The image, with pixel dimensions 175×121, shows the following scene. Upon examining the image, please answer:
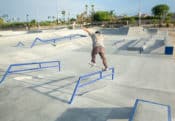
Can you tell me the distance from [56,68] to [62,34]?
16.3 meters

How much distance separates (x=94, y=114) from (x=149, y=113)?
140 cm

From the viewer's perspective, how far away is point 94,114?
16.8 ft

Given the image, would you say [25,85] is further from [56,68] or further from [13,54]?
[13,54]

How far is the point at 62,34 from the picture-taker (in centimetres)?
2602

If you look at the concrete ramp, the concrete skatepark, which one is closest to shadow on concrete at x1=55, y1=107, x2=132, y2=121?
the concrete skatepark

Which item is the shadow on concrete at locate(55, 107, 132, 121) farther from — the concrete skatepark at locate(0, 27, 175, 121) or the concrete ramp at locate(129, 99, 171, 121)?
the concrete ramp at locate(129, 99, 171, 121)

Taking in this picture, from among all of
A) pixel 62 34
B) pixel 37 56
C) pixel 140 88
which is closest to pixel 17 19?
pixel 62 34

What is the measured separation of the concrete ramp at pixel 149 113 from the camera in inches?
171

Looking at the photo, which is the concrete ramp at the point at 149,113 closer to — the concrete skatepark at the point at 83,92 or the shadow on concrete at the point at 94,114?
the concrete skatepark at the point at 83,92

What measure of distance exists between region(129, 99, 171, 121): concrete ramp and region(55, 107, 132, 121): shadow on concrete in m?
0.47

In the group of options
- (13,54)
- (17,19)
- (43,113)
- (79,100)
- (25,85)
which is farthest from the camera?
(17,19)

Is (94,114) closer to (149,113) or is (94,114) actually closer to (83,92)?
(149,113)

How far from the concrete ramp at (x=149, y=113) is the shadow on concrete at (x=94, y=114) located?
0.47 metres

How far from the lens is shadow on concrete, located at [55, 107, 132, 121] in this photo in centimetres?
490
